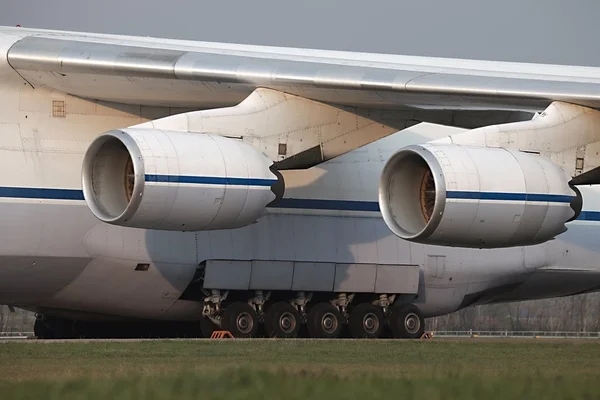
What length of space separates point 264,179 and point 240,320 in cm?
217

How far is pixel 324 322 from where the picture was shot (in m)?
12.3

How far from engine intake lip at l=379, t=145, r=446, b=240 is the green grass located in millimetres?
1094

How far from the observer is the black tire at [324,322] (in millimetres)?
12189

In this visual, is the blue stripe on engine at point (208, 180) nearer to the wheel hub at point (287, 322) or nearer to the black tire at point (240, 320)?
the black tire at point (240, 320)

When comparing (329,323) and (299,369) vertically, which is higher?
(299,369)

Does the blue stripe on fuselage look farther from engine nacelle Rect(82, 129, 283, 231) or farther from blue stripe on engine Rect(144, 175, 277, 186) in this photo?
engine nacelle Rect(82, 129, 283, 231)

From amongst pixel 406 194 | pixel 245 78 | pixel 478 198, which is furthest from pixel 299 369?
pixel 245 78

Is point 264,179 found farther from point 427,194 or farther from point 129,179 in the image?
point 427,194

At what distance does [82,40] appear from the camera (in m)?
11.0

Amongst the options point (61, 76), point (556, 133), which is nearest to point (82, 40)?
point (61, 76)

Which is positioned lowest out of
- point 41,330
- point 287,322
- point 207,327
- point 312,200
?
point 41,330

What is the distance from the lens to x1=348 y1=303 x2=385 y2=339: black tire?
12.5m

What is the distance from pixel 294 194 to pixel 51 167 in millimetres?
2551

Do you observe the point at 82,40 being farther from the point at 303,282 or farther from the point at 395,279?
the point at 395,279
